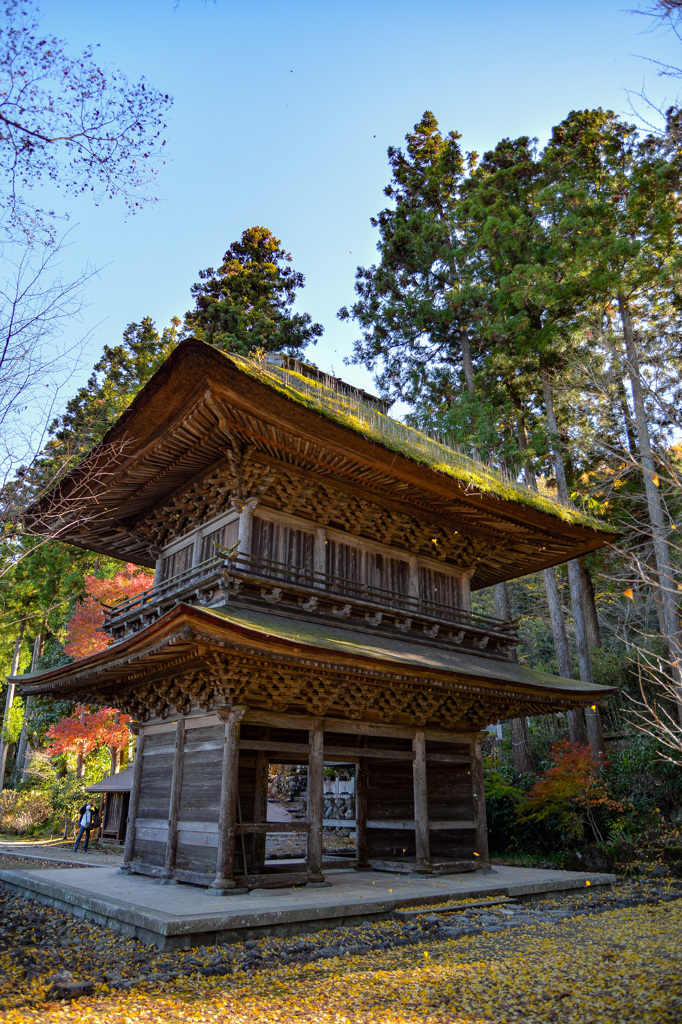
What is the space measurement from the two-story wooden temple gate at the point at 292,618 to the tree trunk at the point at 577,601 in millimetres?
4985

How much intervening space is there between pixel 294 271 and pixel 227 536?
78.9 ft

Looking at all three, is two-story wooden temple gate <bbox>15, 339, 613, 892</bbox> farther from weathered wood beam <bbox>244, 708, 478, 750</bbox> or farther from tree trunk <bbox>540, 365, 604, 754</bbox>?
tree trunk <bbox>540, 365, 604, 754</bbox>

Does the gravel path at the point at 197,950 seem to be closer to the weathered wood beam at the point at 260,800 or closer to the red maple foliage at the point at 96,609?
the weathered wood beam at the point at 260,800

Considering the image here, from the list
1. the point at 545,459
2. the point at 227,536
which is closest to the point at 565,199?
the point at 545,459

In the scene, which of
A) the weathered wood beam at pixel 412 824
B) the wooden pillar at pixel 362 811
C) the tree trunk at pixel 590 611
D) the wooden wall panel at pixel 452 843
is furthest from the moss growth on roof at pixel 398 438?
the tree trunk at pixel 590 611

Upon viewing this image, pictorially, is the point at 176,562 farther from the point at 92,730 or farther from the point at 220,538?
the point at 92,730

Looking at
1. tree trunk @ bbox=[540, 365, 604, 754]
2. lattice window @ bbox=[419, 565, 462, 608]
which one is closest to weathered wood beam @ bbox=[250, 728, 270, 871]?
lattice window @ bbox=[419, 565, 462, 608]

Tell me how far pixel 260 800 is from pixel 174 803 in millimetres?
1370

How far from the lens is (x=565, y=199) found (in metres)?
22.2

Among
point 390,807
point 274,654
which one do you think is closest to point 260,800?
point 274,654

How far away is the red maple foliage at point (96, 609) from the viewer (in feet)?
73.9

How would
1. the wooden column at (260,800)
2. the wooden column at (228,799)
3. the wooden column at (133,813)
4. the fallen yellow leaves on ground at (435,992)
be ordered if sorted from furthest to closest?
the wooden column at (133,813), the wooden column at (260,800), the wooden column at (228,799), the fallen yellow leaves on ground at (435,992)

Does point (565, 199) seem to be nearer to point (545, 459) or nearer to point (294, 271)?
point (545, 459)

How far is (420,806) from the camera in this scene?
1192 cm
